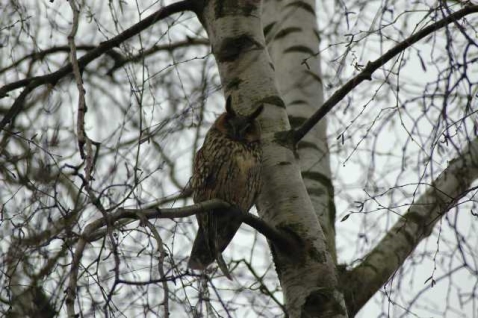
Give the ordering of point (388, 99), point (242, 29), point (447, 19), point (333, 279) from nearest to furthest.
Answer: point (447, 19)
point (333, 279)
point (242, 29)
point (388, 99)

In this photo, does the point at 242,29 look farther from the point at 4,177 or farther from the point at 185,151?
the point at 185,151

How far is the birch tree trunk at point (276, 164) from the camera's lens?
2.74 meters

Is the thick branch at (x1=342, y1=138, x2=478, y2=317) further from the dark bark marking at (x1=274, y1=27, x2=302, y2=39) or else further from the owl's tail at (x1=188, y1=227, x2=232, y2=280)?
the dark bark marking at (x1=274, y1=27, x2=302, y2=39)

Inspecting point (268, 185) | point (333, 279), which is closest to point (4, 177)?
point (268, 185)

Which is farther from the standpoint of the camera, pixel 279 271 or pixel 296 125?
pixel 296 125

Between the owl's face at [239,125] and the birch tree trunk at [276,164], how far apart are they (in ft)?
0.16

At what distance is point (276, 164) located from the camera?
3041 millimetres

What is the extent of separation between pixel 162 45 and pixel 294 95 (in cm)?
160

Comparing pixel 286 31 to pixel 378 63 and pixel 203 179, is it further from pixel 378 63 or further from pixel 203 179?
pixel 378 63

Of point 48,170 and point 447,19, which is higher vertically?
point 447,19

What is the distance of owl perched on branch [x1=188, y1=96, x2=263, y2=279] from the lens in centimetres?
330

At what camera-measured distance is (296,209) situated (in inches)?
114

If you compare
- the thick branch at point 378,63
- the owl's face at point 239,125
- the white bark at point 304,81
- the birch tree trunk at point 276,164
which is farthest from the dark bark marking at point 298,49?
the thick branch at point 378,63

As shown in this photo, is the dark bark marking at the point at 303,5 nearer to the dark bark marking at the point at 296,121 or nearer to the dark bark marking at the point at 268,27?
the dark bark marking at the point at 268,27
